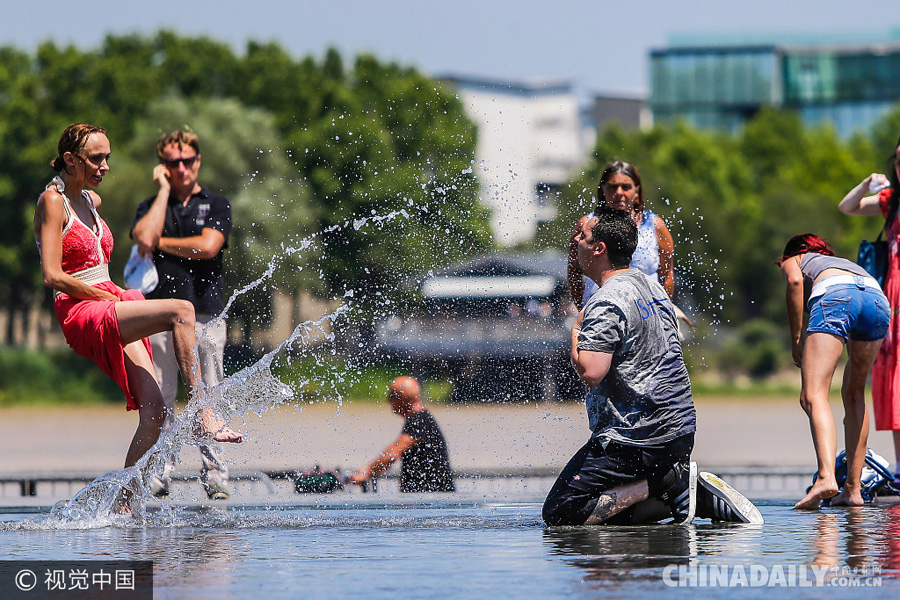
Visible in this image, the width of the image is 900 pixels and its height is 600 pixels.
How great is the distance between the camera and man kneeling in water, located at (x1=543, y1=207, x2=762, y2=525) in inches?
244

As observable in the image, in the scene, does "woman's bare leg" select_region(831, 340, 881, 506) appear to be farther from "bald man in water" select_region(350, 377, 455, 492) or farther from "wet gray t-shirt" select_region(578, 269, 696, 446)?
"bald man in water" select_region(350, 377, 455, 492)

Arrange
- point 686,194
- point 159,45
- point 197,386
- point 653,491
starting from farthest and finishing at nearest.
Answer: point 686,194, point 159,45, point 197,386, point 653,491

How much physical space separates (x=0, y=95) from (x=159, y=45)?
7.00 metres

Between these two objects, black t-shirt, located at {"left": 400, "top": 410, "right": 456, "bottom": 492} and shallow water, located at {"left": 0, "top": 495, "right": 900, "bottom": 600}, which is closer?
shallow water, located at {"left": 0, "top": 495, "right": 900, "bottom": 600}

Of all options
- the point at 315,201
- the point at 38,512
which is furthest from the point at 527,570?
the point at 315,201

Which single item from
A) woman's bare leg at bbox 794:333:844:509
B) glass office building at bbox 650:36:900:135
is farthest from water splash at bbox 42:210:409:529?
glass office building at bbox 650:36:900:135

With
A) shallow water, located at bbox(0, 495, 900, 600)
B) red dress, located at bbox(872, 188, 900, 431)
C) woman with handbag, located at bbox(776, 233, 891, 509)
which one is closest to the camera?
shallow water, located at bbox(0, 495, 900, 600)

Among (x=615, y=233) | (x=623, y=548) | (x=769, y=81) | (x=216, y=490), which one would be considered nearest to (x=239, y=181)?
(x=216, y=490)

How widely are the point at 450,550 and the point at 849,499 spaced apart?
2763mm

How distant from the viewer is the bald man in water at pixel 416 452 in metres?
8.77

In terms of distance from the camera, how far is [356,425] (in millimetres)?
21391

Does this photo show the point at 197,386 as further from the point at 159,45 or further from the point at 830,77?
the point at 830,77

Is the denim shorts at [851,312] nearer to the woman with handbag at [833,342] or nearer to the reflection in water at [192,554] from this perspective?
the woman with handbag at [833,342]

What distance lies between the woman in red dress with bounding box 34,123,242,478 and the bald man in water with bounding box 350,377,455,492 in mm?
1693
